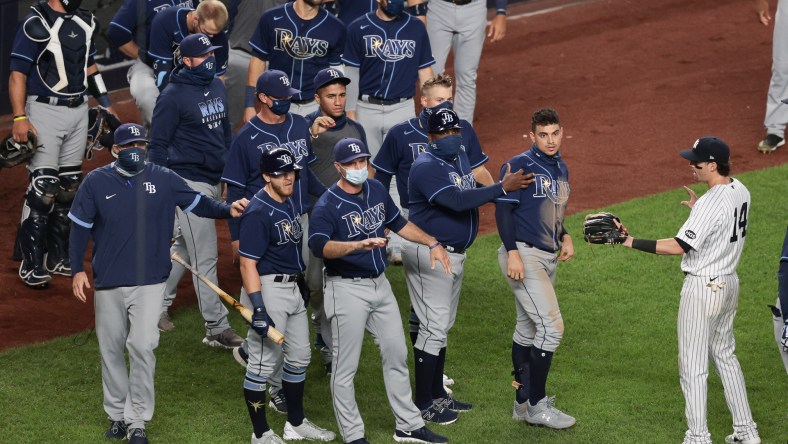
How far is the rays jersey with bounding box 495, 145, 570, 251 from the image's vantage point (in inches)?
306

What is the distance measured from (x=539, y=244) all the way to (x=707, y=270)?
3.32 ft

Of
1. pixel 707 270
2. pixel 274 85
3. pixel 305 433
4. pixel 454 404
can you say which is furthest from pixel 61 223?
pixel 707 270

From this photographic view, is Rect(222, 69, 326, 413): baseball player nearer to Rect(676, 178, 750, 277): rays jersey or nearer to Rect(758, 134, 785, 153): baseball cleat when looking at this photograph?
Rect(676, 178, 750, 277): rays jersey

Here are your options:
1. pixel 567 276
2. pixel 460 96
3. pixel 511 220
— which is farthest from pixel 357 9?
pixel 511 220

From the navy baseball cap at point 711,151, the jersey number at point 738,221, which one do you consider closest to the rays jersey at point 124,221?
the navy baseball cap at point 711,151

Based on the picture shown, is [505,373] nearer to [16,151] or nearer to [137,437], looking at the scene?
[137,437]

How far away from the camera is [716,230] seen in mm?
7281

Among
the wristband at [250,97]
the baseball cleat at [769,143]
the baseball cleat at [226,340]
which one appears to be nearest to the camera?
the baseball cleat at [226,340]

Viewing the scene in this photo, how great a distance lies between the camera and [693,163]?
7.42 m

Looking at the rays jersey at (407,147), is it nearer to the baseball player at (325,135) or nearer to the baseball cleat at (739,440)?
the baseball player at (325,135)

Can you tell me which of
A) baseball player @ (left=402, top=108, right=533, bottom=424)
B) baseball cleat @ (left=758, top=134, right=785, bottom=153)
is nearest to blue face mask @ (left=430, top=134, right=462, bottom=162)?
baseball player @ (left=402, top=108, right=533, bottom=424)

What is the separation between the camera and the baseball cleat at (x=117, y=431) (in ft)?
25.3

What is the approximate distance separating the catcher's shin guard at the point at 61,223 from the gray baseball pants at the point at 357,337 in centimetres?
A: 328

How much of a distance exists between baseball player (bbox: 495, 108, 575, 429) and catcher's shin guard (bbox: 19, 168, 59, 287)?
3781 mm
